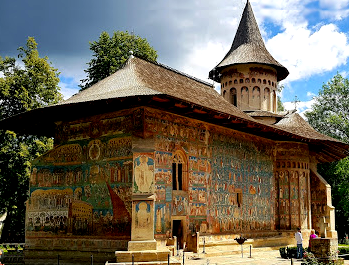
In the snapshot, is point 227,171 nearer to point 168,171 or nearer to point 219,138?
point 219,138

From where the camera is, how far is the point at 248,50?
25.1 m

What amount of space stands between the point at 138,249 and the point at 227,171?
5.98 metres

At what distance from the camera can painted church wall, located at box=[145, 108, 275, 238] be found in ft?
47.6

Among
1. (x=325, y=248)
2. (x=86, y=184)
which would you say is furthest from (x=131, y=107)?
(x=325, y=248)

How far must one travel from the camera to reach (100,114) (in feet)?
50.4

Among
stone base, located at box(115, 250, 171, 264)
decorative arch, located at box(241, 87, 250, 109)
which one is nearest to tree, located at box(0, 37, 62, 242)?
decorative arch, located at box(241, 87, 250, 109)

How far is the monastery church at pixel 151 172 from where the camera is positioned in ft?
45.8

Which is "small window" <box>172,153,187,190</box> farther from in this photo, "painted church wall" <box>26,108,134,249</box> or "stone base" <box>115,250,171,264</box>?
"stone base" <box>115,250,171,264</box>

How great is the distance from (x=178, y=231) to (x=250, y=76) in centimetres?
1170

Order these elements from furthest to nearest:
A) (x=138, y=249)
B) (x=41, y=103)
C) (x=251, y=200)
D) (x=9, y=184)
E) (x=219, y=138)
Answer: (x=41, y=103)
(x=9, y=184)
(x=251, y=200)
(x=219, y=138)
(x=138, y=249)

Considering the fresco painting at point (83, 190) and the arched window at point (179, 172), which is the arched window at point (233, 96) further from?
the fresco painting at point (83, 190)

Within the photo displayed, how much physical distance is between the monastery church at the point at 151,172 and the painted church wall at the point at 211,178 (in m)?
0.04

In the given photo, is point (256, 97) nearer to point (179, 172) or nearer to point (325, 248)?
point (179, 172)

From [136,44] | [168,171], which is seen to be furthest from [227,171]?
[136,44]
